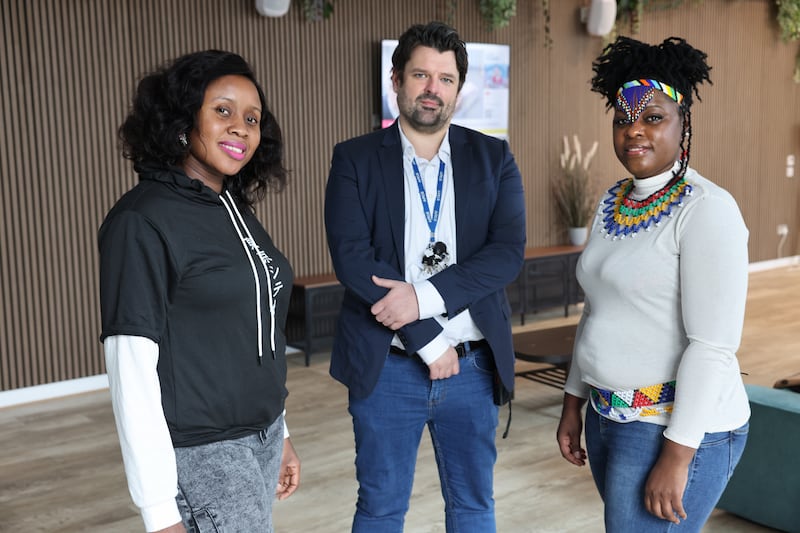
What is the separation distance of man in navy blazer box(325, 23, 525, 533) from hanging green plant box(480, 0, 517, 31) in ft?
16.9

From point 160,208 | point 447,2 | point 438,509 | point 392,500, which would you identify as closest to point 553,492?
point 438,509

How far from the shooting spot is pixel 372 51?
6645 mm

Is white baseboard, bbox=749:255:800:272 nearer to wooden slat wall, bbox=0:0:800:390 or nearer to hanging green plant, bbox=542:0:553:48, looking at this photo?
wooden slat wall, bbox=0:0:800:390

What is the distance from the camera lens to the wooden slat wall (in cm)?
516

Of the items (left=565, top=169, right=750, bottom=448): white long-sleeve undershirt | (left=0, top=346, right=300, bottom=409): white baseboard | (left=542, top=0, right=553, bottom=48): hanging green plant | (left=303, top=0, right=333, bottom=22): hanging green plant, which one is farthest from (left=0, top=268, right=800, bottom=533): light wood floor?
(left=542, top=0, right=553, bottom=48): hanging green plant

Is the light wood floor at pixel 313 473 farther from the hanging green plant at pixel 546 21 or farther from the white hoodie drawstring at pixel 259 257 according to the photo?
the hanging green plant at pixel 546 21

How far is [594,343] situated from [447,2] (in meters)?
5.81

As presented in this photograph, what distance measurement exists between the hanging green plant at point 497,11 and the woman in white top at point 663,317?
564 cm

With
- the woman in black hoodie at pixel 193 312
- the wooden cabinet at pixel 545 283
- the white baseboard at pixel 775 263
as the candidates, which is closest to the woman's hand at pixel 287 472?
the woman in black hoodie at pixel 193 312

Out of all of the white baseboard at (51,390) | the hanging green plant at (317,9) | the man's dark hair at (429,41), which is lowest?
the white baseboard at (51,390)

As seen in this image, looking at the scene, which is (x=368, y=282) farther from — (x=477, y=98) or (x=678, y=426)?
(x=477, y=98)

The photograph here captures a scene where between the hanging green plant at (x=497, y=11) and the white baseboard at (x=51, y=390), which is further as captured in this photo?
the hanging green plant at (x=497, y=11)

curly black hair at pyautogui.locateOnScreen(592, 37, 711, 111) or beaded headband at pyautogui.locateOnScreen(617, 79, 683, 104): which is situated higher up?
curly black hair at pyautogui.locateOnScreen(592, 37, 711, 111)

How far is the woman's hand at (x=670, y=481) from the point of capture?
1564 millimetres
